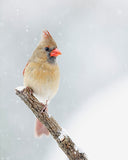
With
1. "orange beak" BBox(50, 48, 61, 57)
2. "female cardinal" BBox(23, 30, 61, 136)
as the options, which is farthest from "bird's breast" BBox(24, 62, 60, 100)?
"orange beak" BBox(50, 48, 61, 57)

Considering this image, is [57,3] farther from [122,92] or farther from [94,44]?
[122,92]

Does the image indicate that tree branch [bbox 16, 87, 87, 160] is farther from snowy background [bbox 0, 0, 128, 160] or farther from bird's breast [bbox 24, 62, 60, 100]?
snowy background [bbox 0, 0, 128, 160]

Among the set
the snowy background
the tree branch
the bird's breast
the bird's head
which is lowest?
the tree branch

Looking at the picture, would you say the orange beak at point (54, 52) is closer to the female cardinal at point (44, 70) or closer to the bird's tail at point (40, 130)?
the female cardinal at point (44, 70)

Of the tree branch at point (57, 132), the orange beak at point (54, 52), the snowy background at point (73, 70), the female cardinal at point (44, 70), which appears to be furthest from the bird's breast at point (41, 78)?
the snowy background at point (73, 70)

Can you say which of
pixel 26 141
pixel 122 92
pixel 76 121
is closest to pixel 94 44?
pixel 122 92
